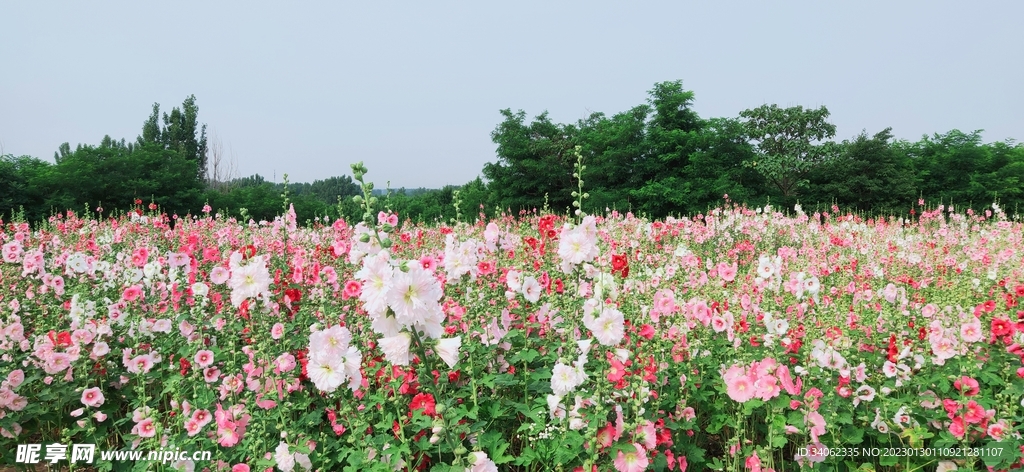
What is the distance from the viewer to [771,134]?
38.4 m

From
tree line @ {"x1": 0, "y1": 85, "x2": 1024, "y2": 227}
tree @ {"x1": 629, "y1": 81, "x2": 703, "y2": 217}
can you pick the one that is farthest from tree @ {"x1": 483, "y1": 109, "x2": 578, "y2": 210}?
tree @ {"x1": 629, "y1": 81, "x2": 703, "y2": 217}

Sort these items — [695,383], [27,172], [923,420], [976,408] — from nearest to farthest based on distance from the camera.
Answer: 1. [976,408]
2. [923,420]
3. [695,383]
4. [27,172]

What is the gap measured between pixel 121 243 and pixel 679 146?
27987mm

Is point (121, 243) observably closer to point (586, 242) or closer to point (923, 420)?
point (586, 242)

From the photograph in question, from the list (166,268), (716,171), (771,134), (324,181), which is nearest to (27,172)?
(166,268)

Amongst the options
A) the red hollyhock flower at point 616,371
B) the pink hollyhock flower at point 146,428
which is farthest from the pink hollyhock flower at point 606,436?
the pink hollyhock flower at point 146,428

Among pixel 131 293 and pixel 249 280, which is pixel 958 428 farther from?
pixel 131 293

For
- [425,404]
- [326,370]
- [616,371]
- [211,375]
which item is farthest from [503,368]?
[211,375]

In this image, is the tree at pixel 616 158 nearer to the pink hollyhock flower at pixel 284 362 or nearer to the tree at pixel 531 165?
the tree at pixel 531 165

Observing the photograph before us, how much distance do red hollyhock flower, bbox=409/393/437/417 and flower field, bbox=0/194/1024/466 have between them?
0.01m

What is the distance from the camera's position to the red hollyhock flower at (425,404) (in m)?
2.42

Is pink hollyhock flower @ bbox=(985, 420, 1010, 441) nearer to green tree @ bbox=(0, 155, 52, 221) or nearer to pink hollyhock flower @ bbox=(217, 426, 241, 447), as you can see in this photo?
pink hollyhock flower @ bbox=(217, 426, 241, 447)

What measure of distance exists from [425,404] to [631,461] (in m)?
0.92

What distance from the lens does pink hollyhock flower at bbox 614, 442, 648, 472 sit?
7.10 feet
